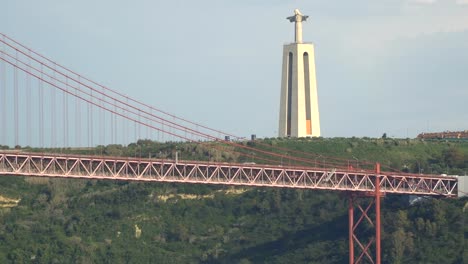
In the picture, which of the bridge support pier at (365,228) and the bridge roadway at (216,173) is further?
the bridge support pier at (365,228)

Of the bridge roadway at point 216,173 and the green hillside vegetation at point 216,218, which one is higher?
the bridge roadway at point 216,173

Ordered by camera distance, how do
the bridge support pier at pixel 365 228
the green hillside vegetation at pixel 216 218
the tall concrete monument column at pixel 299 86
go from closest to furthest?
the bridge support pier at pixel 365 228
the green hillside vegetation at pixel 216 218
the tall concrete monument column at pixel 299 86

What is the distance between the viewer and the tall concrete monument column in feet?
569

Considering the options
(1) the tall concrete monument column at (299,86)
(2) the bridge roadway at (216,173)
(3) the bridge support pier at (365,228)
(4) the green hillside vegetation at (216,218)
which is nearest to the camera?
(2) the bridge roadway at (216,173)

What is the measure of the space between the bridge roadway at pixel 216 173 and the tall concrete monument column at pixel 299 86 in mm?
36687

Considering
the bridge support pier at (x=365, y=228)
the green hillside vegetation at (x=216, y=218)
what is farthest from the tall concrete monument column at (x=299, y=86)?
the bridge support pier at (x=365, y=228)

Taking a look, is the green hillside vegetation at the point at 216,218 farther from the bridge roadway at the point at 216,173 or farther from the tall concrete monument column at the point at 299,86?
the tall concrete monument column at the point at 299,86

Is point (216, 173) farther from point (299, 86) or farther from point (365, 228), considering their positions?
point (299, 86)

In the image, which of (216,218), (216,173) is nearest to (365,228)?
(216,218)

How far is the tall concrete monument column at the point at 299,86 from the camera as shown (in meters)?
174

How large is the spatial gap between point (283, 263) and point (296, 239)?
623 cm

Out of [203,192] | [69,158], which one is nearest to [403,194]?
[203,192]

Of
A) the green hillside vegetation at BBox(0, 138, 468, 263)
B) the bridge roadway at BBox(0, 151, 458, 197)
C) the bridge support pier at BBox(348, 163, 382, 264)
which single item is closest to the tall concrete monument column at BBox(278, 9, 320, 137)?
the green hillside vegetation at BBox(0, 138, 468, 263)

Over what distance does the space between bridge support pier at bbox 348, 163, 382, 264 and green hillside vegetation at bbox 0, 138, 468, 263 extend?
1015 millimetres
